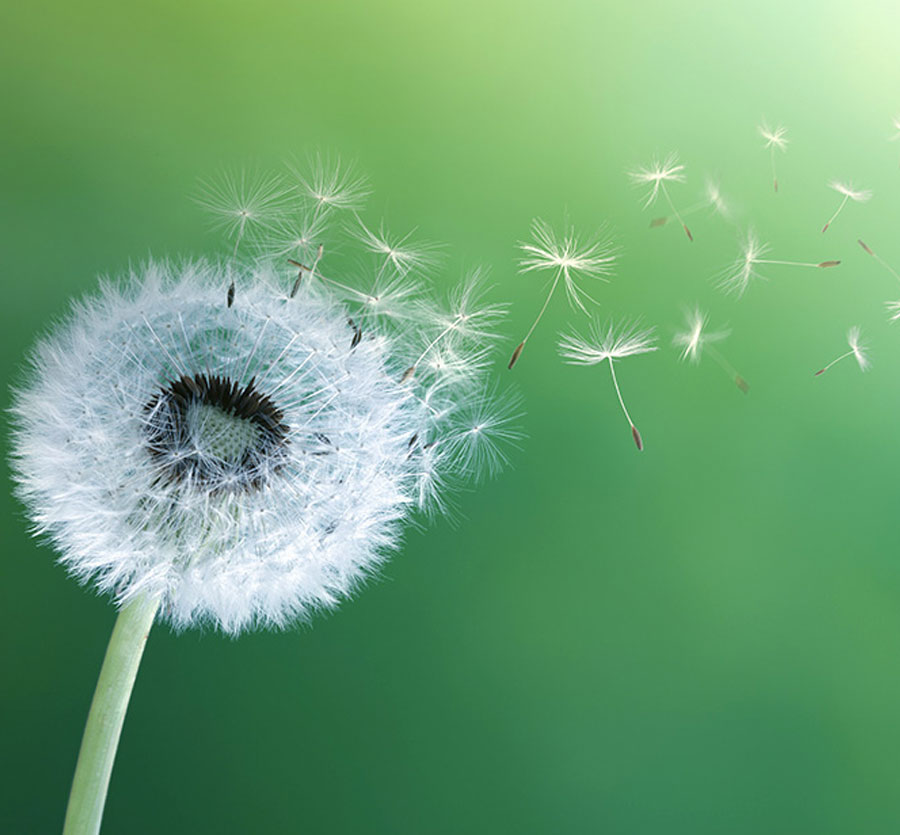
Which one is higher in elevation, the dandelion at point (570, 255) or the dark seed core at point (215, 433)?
the dandelion at point (570, 255)

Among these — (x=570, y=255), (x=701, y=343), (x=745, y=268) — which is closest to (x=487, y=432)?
(x=570, y=255)

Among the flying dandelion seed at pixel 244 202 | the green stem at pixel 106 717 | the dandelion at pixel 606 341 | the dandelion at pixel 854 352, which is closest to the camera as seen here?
the green stem at pixel 106 717

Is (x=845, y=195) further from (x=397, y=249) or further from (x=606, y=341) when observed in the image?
(x=397, y=249)

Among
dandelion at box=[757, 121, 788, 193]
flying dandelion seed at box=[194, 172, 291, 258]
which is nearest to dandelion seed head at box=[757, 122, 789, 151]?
dandelion at box=[757, 121, 788, 193]

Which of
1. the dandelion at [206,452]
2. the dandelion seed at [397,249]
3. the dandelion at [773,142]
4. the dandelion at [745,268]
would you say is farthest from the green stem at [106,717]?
the dandelion at [773,142]

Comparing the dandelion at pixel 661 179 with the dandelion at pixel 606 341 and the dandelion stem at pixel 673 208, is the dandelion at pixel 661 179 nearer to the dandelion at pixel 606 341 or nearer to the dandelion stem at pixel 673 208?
the dandelion stem at pixel 673 208

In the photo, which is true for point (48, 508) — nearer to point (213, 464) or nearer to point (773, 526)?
point (213, 464)
